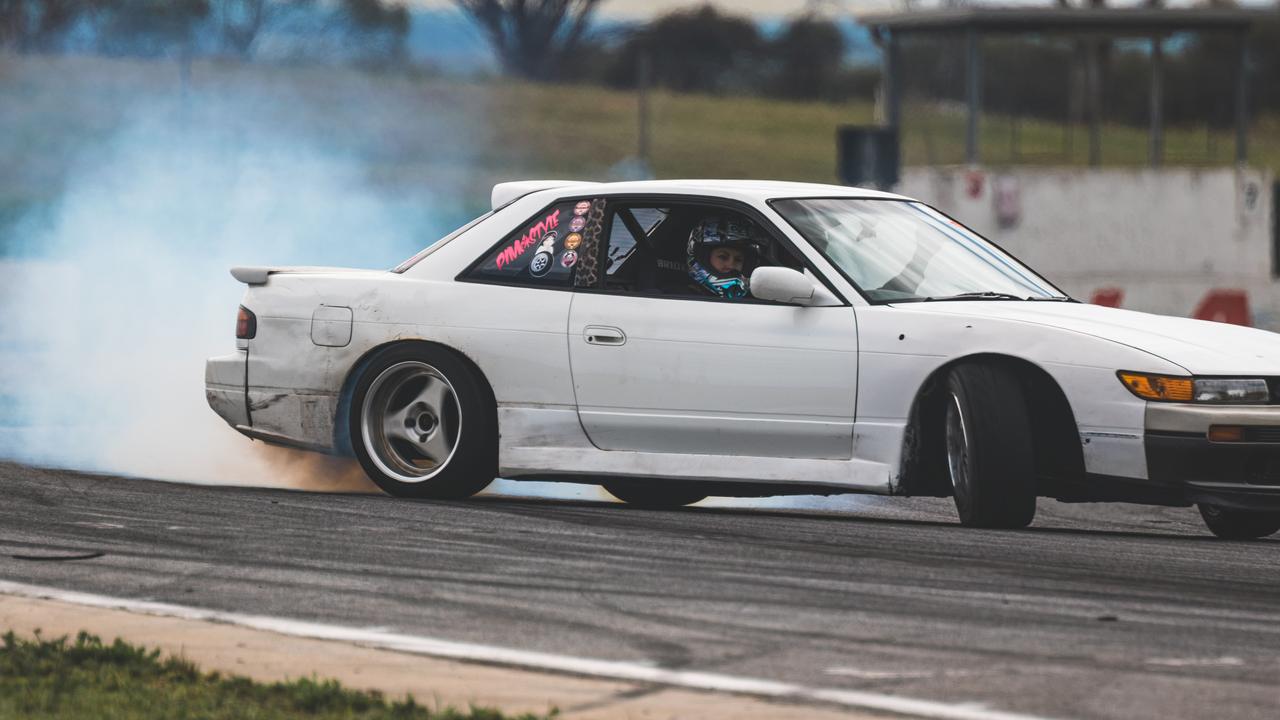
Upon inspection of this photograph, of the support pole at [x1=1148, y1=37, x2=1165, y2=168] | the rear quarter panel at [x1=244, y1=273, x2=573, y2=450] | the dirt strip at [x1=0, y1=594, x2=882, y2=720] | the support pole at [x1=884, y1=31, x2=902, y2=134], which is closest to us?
the dirt strip at [x1=0, y1=594, x2=882, y2=720]

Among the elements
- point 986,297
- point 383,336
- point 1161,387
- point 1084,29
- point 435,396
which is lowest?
point 435,396

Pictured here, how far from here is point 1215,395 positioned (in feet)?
23.7

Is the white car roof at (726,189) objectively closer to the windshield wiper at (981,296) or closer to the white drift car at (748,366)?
the white drift car at (748,366)

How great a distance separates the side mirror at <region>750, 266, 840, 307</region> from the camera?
7.71 meters

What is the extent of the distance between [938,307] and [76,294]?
11.7 meters

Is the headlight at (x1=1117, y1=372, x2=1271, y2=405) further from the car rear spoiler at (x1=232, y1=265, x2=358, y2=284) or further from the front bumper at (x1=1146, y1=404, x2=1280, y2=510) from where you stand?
the car rear spoiler at (x1=232, y1=265, x2=358, y2=284)

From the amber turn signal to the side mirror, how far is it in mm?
1157

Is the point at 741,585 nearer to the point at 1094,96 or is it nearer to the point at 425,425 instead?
the point at 425,425

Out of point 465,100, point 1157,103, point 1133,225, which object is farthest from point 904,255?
point 465,100

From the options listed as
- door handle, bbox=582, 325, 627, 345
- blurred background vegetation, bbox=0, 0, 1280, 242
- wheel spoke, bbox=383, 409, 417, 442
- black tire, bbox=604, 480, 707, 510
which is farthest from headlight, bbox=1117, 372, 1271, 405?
blurred background vegetation, bbox=0, 0, 1280, 242

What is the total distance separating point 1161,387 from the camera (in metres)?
7.23

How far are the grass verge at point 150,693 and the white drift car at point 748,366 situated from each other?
3.05 meters

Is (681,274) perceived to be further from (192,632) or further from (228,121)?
(228,121)

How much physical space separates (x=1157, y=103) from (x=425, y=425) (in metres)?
18.3
